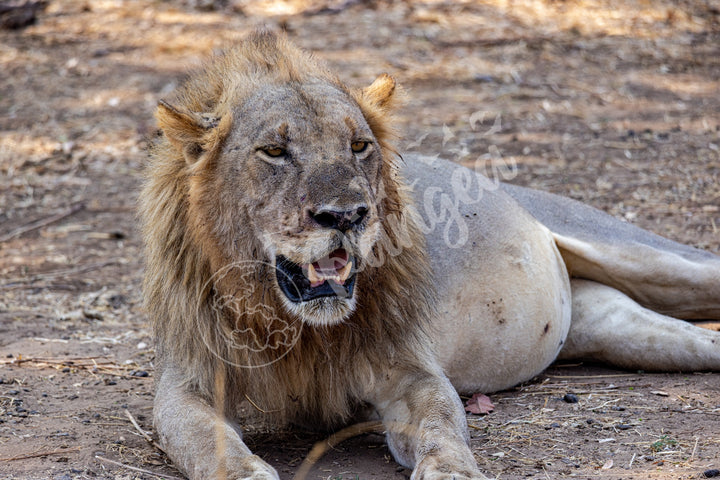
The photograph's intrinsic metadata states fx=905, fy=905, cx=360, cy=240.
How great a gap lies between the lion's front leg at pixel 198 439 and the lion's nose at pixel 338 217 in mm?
814

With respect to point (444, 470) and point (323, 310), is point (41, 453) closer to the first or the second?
point (323, 310)

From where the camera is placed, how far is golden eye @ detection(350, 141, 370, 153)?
3.25 meters

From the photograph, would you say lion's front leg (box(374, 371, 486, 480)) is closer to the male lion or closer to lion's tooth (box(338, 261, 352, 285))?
the male lion

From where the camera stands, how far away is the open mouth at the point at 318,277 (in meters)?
3.06

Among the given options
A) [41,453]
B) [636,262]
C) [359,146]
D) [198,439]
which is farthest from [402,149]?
[41,453]

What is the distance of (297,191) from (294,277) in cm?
31

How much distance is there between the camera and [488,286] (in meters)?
4.24

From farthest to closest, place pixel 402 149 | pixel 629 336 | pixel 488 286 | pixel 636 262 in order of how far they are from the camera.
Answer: pixel 402 149, pixel 636 262, pixel 629 336, pixel 488 286

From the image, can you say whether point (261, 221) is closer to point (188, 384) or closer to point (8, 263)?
point (188, 384)

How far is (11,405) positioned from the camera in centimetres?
390

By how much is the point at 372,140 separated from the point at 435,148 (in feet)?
16.3

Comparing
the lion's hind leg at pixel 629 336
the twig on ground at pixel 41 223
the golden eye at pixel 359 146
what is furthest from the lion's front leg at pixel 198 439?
the twig on ground at pixel 41 223

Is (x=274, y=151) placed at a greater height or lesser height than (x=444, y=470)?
greater

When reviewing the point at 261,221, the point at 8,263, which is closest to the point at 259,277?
the point at 261,221
